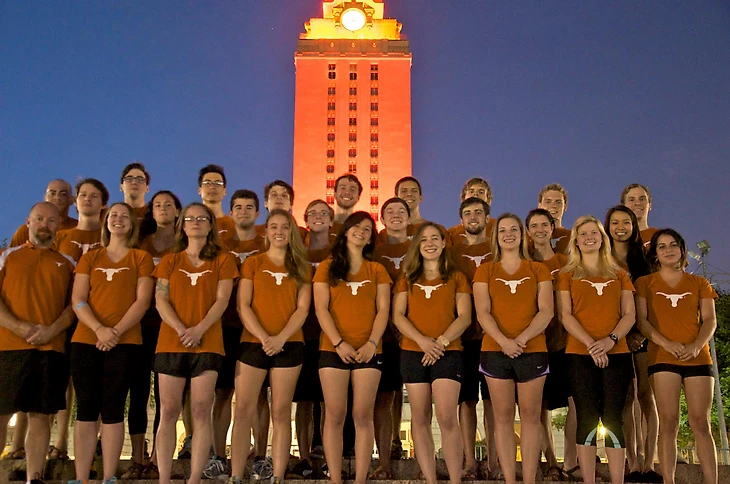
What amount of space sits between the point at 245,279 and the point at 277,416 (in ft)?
4.08

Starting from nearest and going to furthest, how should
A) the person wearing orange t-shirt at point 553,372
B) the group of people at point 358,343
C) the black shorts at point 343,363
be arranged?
the group of people at point 358,343 → the black shorts at point 343,363 → the person wearing orange t-shirt at point 553,372

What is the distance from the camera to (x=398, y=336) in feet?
21.4

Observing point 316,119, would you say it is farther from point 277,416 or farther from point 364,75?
point 277,416

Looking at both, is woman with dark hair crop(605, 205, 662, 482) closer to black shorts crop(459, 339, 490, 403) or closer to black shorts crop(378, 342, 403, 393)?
black shorts crop(459, 339, 490, 403)

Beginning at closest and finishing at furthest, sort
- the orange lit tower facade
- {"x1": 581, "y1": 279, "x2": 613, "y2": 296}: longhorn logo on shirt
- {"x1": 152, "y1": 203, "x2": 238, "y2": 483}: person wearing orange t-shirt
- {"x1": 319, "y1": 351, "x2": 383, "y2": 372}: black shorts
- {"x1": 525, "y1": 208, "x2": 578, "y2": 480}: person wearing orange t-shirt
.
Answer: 1. {"x1": 152, "y1": 203, "x2": 238, "y2": 483}: person wearing orange t-shirt
2. {"x1": 319, "y1": 351, "x2": 383, "y2": 372}: black shorts
3. {"x1": 581, "y1": 279, "x2": 613, "y2": 296}: longhorn logo on shirt
4. {"x1": 525, "y1": 208, "x2": 578, "y2": 480}: person wearing orange t-shirt
5. the orange lit tower facade

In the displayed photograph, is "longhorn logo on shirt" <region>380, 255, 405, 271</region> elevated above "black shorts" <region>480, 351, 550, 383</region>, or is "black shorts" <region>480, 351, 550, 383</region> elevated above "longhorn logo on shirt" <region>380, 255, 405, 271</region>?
"longhorn logo on shirt" <region>380, 255, 405, 271</region>

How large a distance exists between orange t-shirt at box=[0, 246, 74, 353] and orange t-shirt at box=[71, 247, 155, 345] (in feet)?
1.30

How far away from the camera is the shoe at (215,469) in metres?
5.94

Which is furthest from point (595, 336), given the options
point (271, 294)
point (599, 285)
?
point (271, 294)

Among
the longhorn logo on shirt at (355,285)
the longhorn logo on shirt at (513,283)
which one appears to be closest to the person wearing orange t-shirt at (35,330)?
the longhorn logo on shirt at (355,285)

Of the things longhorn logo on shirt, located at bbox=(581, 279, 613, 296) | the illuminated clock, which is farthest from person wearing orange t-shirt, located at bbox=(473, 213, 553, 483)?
the illuminated clock

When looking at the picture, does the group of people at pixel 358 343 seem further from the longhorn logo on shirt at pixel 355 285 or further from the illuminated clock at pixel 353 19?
the illuminated clock at pixel 353 19

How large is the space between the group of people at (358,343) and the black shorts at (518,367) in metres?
0.02

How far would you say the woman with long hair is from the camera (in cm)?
565
